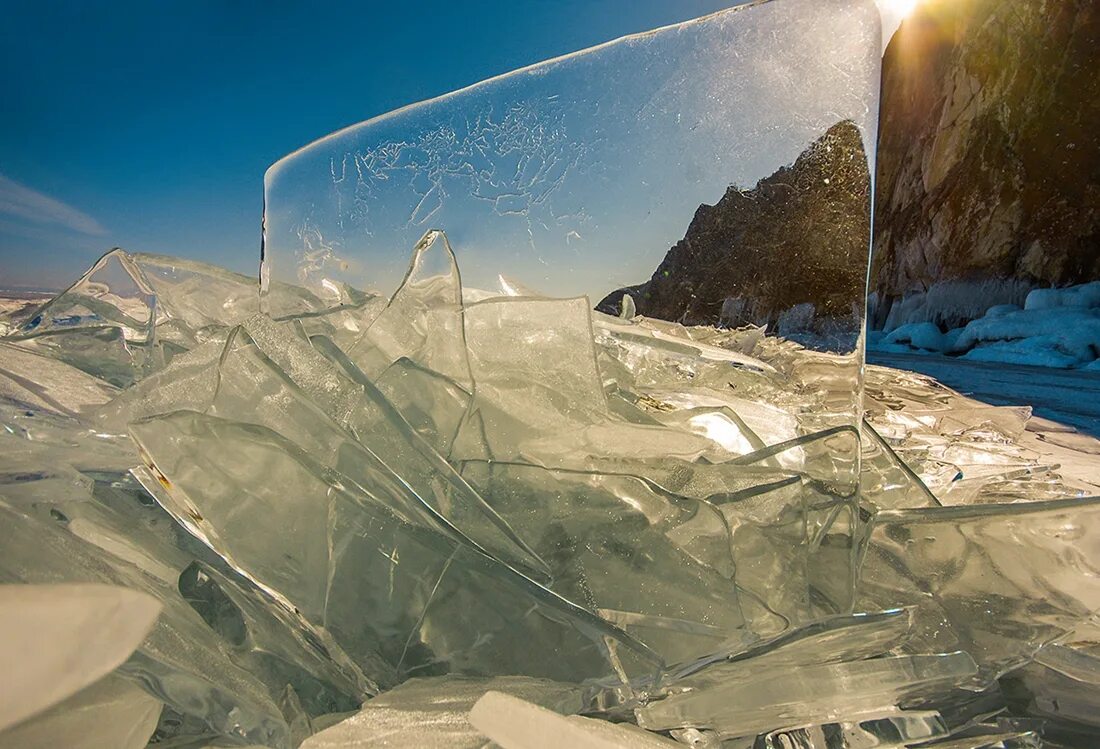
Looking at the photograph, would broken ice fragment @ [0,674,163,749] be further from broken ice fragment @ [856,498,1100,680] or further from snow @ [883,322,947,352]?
snow @ [883,322,947,352]

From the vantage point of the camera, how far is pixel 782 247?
0.79m

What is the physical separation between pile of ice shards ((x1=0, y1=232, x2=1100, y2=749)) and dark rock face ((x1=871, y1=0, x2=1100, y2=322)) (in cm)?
1570

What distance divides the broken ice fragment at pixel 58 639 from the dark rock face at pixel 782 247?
0.72 m

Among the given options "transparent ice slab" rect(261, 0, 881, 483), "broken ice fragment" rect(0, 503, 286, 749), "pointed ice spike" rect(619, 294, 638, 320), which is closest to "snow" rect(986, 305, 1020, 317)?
"pointed ice spike" rect(619, 294, 638, 320)

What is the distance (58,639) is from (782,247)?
78 centimetres

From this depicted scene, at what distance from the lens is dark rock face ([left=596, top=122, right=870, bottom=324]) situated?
71 cm

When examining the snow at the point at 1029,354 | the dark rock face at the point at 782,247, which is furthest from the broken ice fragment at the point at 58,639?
the snow at the point at 1029,354

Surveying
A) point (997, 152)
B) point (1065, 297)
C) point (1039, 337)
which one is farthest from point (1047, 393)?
point (997, 152)

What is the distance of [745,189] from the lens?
789 mm

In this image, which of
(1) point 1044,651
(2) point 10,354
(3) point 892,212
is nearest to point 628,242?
(1) point 1044,651

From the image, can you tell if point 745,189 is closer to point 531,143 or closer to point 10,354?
point 531,143

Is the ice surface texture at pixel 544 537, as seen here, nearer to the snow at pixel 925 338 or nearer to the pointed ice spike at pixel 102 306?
the pointed ice spike at pixel 102 306

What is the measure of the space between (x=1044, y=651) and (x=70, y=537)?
792 millimetres

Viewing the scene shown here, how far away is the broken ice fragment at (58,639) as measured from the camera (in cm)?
30
